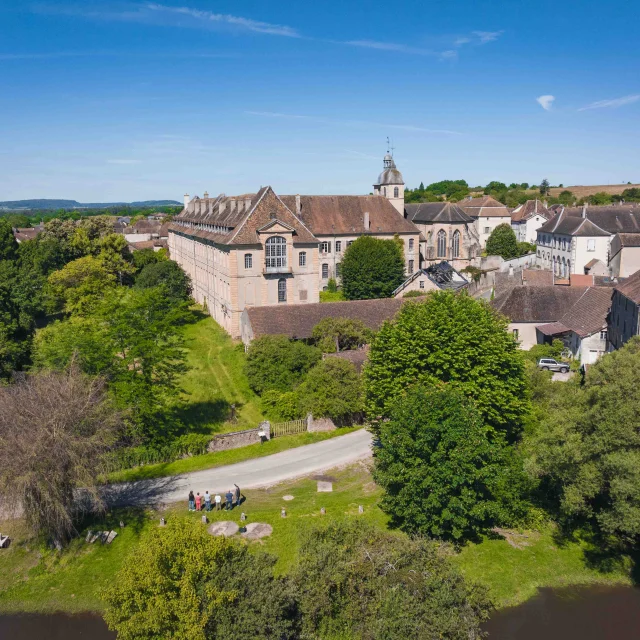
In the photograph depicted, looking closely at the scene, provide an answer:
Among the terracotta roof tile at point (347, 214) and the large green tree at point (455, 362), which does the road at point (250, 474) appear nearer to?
the large green tree at point (455, 362)

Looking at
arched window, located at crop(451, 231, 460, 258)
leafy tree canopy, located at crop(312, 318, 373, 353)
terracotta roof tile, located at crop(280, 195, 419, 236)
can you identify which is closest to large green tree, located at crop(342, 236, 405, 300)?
terracotta roof tile, located at crop(280, 195, 419, 236)

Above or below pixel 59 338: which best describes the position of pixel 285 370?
below

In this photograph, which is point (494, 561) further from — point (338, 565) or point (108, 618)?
point (108, 618)

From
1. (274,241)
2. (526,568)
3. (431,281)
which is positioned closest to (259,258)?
(274,241)

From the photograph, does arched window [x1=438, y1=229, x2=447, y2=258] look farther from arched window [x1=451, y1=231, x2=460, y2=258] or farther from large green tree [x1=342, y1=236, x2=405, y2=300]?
large green tree [x1=342, y1=236, x2=405, y2=300]

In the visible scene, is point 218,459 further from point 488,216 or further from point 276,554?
point 488,216

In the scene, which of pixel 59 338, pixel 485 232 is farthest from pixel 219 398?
pixel 485 232

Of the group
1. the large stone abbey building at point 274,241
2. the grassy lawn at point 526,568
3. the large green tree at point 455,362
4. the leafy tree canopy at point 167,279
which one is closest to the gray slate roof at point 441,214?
the large stone abbey building at point 274,241
